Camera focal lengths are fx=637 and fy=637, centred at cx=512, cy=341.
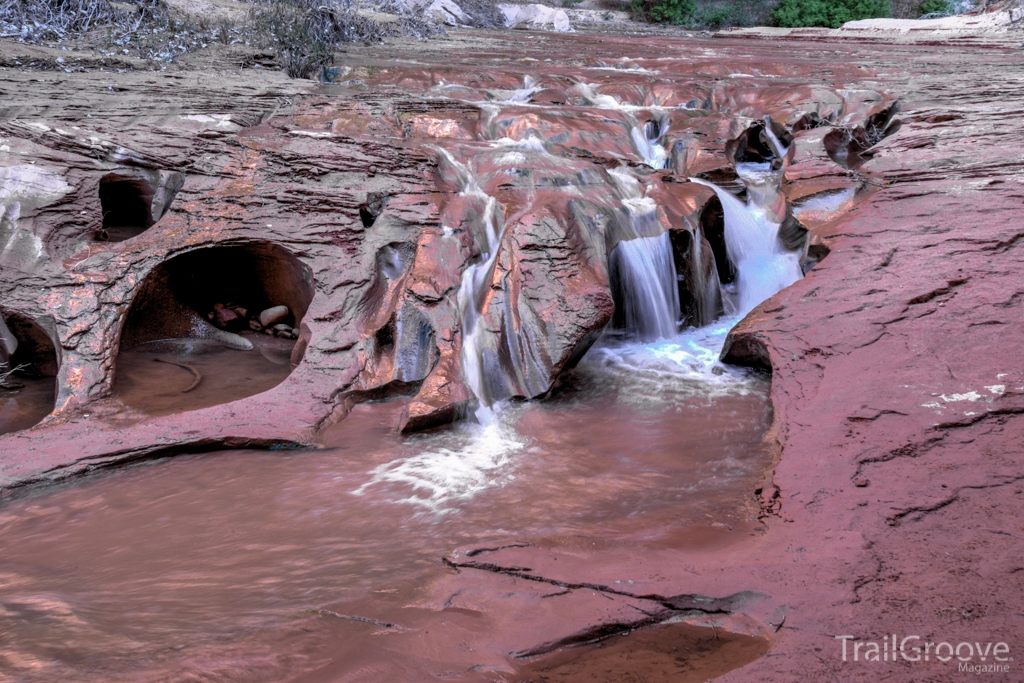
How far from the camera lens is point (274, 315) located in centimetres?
624

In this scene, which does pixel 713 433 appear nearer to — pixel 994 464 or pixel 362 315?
pixel 994 464

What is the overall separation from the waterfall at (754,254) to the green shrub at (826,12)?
2089cm

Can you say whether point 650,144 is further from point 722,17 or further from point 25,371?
point 722,17

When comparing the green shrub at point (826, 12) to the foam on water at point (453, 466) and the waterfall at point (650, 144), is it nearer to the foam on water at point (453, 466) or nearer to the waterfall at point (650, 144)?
the waterfall at point (650, 144)

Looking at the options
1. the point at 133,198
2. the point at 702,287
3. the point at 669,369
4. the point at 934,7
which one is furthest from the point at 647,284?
the point at 934,7

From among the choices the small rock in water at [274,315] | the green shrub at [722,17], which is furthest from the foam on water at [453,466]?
the green shrub at [722,17]

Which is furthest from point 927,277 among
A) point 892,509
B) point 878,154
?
point 878,154

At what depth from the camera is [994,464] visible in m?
2.84

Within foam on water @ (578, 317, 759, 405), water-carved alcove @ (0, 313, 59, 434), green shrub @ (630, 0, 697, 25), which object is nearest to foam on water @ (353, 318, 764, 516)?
foam on water @ (578, 317, 759, 405)

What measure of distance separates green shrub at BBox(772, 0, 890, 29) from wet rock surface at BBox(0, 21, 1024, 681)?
17.3 m

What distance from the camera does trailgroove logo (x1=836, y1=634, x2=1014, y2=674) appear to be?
6.44ft

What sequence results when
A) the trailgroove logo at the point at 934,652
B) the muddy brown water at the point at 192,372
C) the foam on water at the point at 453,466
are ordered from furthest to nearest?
the muddy brown water at the point at 192,372, the foam on water at the point at 453,466, the trailgroove logo at the point at 934,652

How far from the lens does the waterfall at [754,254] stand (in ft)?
21.4

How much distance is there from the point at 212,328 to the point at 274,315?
57 cm
